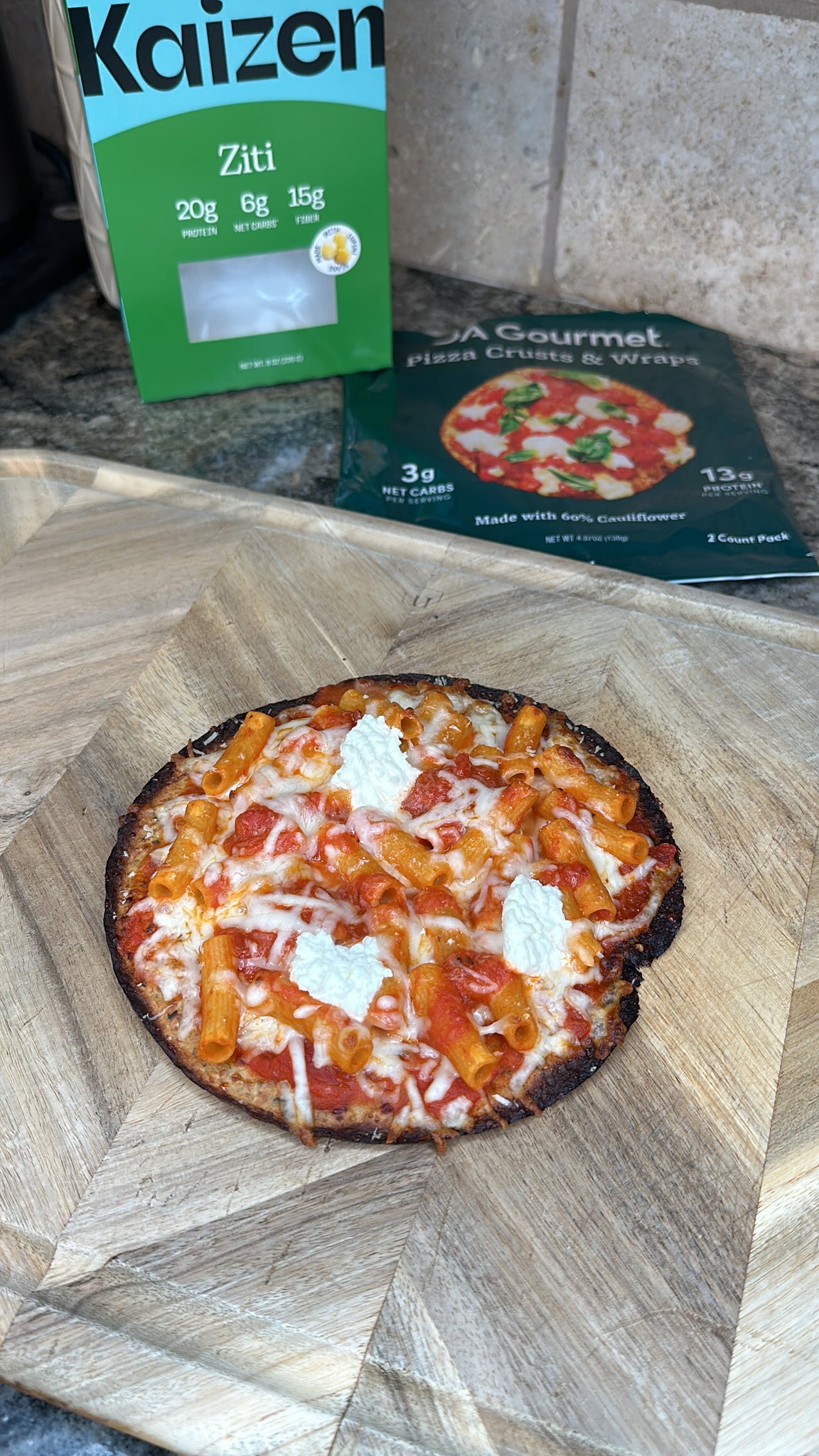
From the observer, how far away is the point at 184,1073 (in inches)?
46.6

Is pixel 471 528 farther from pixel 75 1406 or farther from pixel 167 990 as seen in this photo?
pixel 75 1406

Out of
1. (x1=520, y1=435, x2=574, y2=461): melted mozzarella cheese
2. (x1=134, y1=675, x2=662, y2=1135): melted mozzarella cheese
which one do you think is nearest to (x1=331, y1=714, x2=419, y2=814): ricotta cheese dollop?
(x1=134, y1=675, x2=662, y2=1135): melted mozzarella cheese

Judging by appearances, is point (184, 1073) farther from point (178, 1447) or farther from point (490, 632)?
point (490, 632)

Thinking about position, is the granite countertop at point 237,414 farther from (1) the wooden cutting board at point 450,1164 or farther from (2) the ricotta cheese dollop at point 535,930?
(2) the ricotta cheese dollop at point 535,930

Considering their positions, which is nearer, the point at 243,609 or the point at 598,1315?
the point at 598,1315

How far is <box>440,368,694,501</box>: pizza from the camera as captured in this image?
6.35 feet

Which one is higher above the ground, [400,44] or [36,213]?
[400,44]

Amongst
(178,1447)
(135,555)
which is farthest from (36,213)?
(178,1447)

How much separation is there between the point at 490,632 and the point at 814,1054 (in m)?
0.67

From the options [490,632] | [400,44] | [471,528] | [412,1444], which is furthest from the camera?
[400,44]

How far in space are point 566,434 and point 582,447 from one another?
42mm

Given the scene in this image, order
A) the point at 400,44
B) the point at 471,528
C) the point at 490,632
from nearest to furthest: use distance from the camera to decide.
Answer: the point at 490,632
the point at 471,528
the point at 400,44

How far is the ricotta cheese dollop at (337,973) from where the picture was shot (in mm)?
1156

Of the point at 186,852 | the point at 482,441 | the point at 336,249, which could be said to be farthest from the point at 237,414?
the point at 186,852
